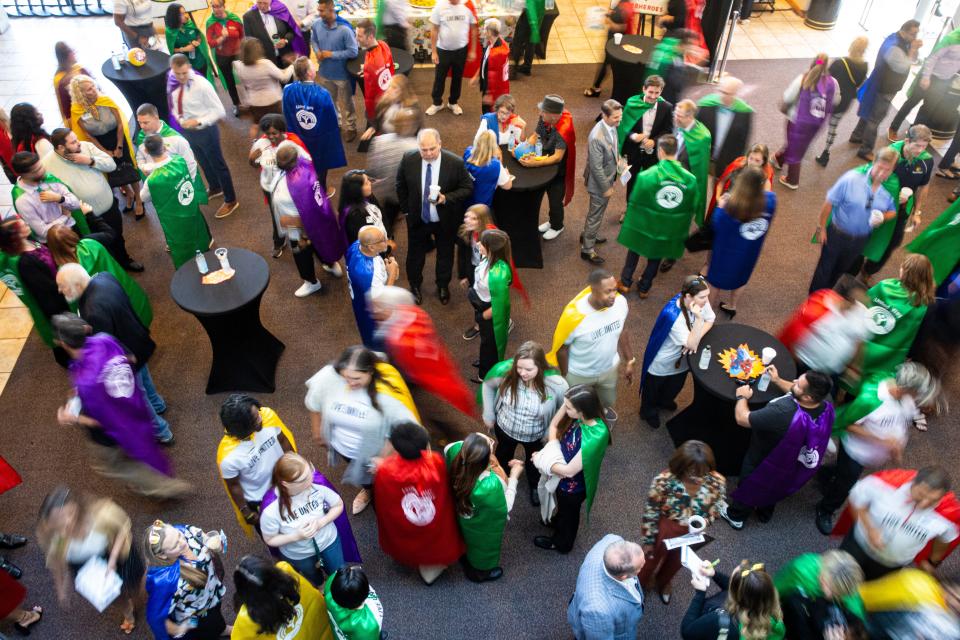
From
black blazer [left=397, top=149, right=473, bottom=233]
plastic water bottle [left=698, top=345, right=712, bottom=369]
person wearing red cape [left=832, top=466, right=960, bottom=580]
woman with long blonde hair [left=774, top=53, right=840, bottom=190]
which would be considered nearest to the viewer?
person wearing red cape [left=832, top=466, right=960, bottom=580]

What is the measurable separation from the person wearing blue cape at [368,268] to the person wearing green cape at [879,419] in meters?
2.82

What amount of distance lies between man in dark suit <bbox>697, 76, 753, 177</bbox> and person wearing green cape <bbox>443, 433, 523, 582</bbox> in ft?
12.8

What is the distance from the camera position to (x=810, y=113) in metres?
6.41

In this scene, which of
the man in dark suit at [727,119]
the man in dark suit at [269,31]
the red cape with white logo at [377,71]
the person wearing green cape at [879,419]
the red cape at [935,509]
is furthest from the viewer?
the man in dark suit at [269,31]

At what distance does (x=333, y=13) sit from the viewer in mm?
6820

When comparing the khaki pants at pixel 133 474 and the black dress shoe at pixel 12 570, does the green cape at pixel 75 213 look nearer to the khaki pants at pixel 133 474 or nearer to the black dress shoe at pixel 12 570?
the khaki pants at pixel 133 474

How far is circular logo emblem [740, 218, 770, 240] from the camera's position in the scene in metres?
4.98

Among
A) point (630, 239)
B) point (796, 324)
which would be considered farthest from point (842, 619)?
point (630, 239)

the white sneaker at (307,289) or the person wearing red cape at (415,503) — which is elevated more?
the person wearing red cape at (415,503)

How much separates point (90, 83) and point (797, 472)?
19.9 feet

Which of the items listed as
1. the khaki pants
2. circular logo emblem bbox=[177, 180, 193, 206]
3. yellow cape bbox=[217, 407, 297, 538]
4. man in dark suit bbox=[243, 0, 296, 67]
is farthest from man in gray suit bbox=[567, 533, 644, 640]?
man in dark suit bbox=[243, 0, 296, 67]

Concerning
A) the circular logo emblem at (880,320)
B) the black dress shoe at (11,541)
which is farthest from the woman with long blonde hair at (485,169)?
the black dress shoe at (11,541)

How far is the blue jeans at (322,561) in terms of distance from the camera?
3.48 m

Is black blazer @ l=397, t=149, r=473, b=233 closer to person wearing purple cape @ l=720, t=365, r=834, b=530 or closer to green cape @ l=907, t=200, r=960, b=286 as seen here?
person wearing purple cape @ l=720, t=365, r=834, b=530
